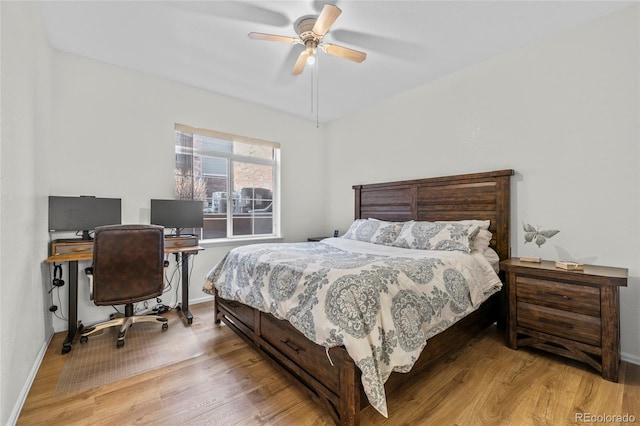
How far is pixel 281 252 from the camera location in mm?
2299

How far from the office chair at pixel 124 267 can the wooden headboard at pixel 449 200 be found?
8.78 ft

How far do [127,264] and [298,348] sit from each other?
1.66m

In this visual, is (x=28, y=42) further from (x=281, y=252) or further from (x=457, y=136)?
(x=457, y=136)

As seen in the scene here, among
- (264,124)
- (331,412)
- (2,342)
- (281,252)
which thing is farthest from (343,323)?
(264,124)

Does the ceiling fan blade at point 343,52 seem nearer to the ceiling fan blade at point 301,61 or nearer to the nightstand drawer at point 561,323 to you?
the ceiling fan blade at point 301,61

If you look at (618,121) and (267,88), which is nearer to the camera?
(618,121)

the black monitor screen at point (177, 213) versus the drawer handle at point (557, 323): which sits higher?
the black monitor screen at point (177, 213)

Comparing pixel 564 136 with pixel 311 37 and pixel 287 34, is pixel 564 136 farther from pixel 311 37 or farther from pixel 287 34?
pixel 287 34

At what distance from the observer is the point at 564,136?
7.66 ft

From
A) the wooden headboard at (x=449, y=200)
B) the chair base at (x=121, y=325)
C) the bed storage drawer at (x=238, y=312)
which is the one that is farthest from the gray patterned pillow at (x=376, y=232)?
the chair base at (x=121, y=325)

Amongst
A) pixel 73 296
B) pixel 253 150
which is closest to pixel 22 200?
pixel 73 296

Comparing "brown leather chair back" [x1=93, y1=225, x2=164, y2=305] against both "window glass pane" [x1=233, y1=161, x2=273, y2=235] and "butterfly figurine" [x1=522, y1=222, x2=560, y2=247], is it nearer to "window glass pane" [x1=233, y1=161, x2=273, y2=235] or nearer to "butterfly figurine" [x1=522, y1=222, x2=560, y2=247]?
"window glass pane" [x1=233, y1=161, x2=273, y2=235]

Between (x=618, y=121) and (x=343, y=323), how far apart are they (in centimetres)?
265

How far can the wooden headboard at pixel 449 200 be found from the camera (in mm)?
2631
